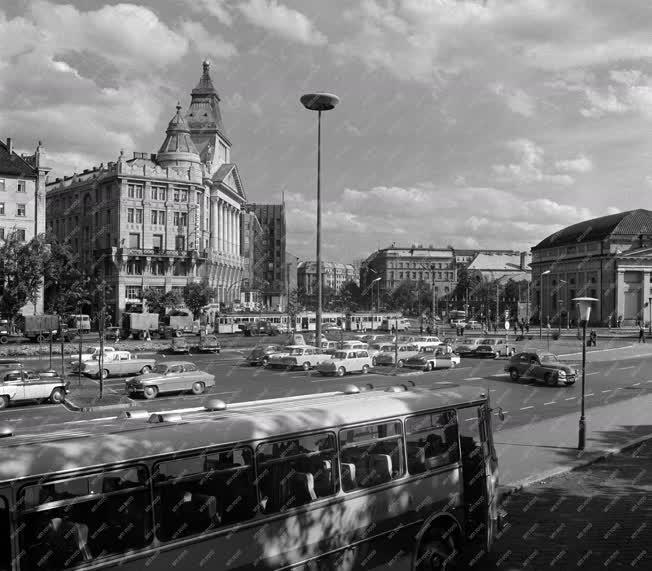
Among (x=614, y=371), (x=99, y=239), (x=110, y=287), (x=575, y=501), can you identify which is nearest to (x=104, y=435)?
(x=575, y=501)

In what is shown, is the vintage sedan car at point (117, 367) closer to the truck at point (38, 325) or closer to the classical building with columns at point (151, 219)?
the truck at point (38, 325)

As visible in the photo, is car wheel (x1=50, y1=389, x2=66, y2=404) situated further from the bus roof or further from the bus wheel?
the bus wheel

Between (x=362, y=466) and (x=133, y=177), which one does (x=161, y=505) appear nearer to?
(x=362, y=466)

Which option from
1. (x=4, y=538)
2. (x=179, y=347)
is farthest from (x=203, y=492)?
(x=179, y=347)

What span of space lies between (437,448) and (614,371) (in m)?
33.9

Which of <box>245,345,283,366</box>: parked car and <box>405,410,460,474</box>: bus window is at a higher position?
<box>405,410,460,474</box>: bus window

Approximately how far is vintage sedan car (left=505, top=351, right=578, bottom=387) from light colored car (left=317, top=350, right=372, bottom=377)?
776 cm

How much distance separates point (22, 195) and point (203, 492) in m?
73.8

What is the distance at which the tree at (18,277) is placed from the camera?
49.8 m

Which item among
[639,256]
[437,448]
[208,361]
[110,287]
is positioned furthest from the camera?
[639,256]

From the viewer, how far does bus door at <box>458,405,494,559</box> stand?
9.41m

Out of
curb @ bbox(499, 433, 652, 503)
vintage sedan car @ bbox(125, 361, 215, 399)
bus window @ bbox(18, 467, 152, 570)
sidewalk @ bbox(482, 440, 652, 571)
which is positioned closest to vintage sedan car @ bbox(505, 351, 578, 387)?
curb @ bbox(499, 433, 652, 503)

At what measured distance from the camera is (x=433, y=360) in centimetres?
3938

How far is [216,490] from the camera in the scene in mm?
6523
